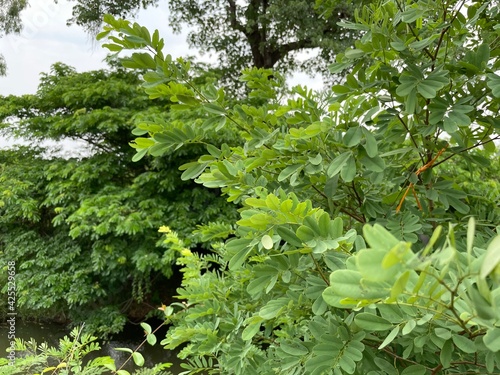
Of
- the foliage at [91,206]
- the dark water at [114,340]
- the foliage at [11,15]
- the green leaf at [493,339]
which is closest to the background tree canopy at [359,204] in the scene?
the green leaf at [493,339]

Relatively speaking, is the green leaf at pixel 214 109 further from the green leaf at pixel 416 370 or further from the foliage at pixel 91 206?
the foliage at pixel 91 206

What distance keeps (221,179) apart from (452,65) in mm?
432

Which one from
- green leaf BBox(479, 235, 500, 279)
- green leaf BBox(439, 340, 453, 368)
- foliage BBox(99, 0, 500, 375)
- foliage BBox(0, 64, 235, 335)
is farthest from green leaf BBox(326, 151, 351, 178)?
foliage BBox(0, 64, 235, 335)

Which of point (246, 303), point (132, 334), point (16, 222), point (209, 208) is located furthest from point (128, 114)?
point (246, 303)

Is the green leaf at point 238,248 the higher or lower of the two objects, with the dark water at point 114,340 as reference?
higher

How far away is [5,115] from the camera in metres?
4.61

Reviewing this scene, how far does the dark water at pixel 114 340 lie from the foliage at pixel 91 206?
204mm

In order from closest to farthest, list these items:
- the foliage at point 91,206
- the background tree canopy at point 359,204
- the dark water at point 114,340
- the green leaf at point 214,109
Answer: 1. the background tree canopy at point 359,204
2. the green leaf at point 214,109
3. the foliage at point 91,206
4. the dark water at point 114,340

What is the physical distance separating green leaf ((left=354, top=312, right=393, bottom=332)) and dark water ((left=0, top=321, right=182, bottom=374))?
3.86 metres

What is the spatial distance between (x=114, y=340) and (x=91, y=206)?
1.75m

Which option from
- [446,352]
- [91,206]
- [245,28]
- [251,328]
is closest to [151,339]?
[251,328]

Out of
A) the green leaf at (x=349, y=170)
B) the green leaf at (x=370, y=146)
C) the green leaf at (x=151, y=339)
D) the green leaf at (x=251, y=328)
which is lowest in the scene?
the green leaf at (x=151, y=339)

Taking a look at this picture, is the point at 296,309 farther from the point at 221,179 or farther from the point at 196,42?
the point at 196,42

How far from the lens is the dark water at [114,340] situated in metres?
4.08
